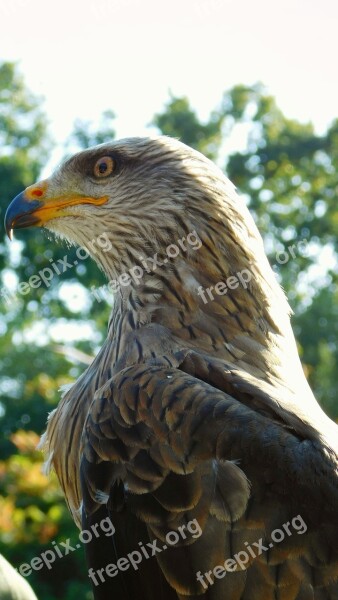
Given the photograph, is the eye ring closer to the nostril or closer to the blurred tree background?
the nostril

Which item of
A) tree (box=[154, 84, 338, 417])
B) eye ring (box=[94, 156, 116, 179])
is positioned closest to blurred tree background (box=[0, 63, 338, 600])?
tree (box=[154, 84, 338, 417])

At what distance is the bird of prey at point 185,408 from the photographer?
3.23 m

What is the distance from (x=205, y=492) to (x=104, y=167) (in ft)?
6.97

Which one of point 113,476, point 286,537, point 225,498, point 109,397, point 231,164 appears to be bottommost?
point 286,537

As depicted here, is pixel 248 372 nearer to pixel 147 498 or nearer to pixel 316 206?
pixel 147 498

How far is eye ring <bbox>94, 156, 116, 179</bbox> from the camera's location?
4707 mm

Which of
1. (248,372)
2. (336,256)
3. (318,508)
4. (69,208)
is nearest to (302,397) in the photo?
(248,372)

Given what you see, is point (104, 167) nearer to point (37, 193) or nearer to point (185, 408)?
point (37, 193)

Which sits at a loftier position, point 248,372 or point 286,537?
point 248,372

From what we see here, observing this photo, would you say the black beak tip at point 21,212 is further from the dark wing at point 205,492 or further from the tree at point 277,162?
the tree at point 277,162

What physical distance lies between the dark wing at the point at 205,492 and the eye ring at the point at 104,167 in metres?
1.52

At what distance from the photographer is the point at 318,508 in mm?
3221

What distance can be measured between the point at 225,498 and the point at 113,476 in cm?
50

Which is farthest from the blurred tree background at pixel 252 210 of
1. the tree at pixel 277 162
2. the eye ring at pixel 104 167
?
the eye ring at pixel 104 167
